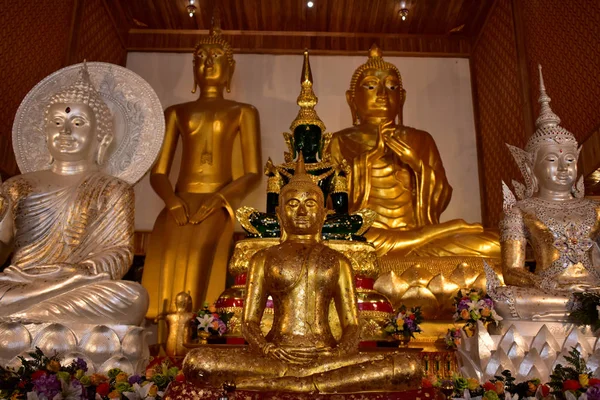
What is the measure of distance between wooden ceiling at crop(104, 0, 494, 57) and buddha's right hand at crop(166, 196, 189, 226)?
2085mm

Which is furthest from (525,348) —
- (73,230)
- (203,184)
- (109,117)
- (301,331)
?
(203,184)

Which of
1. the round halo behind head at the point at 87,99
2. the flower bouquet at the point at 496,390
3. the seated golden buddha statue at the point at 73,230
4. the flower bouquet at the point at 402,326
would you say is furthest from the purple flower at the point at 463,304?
the round halo behind head at the point at 87,99

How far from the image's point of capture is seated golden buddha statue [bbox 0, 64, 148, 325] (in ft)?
8.28

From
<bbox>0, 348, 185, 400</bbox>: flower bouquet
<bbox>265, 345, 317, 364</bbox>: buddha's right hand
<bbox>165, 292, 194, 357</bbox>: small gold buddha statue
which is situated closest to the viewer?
<bbox>0, 348, 185, 400</bbox>: flower bouquet

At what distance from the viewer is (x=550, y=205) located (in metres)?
3.15

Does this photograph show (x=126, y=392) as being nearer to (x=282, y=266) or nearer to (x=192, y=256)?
(x=282, y=266)

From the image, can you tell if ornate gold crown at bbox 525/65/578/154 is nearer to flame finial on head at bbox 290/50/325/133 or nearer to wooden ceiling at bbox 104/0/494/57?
flame finial on head at bbox 290/50/325/133

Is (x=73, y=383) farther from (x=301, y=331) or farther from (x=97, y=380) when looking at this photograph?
(x=301, y=331)

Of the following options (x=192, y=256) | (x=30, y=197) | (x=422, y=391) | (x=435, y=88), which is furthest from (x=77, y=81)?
(x=435, y=88)

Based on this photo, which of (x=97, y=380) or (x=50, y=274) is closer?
(x=97, y=380)

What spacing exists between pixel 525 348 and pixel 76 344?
65.8 inches

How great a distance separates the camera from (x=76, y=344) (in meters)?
2.44

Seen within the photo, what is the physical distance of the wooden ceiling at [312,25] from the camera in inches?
230

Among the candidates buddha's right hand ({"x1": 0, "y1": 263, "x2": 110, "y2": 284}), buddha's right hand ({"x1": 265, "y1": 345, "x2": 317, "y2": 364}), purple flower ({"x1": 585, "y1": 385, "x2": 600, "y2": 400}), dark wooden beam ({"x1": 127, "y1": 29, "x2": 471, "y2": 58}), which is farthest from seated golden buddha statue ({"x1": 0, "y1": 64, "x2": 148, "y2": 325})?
dark wooden beam ({"x1": 127, "y1": 29, "x2": 471, "y2": 58})
